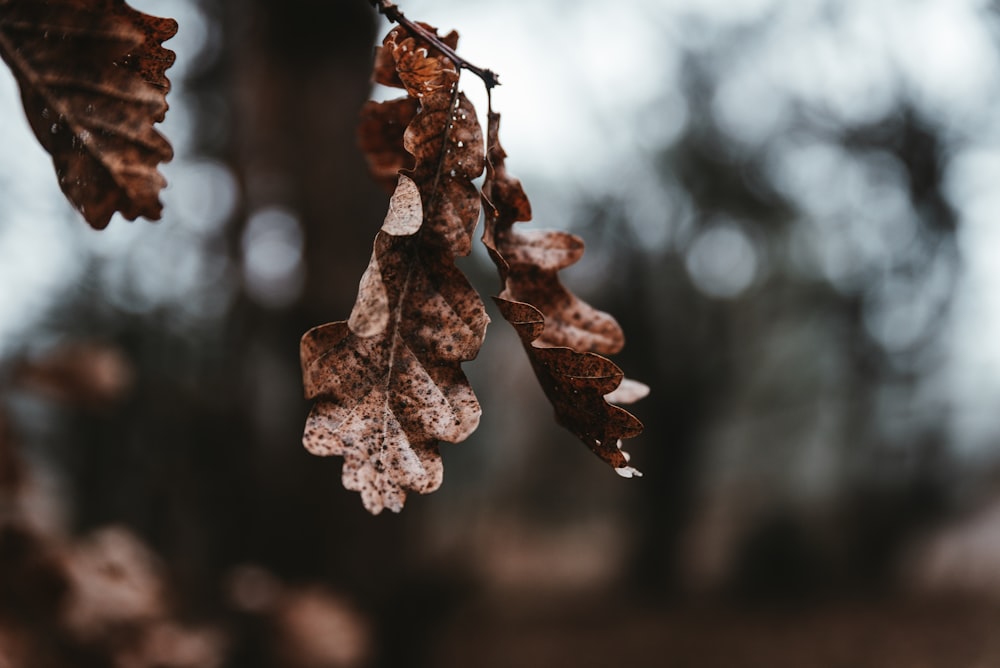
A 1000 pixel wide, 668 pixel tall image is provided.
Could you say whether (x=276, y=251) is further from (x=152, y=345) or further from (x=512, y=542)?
(x=512, y=542)

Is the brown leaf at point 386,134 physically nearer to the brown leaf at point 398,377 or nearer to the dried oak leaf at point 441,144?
the dried oak leaf at point 441,144

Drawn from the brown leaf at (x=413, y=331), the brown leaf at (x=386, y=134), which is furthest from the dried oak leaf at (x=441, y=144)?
the brown leaf at (x=386, y=134)

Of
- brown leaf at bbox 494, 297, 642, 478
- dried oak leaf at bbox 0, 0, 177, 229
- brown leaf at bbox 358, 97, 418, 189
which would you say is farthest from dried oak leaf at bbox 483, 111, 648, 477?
dried oak leaf at bbox 0, 0, 177, 229

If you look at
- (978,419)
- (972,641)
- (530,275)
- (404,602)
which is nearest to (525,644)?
(972,641)

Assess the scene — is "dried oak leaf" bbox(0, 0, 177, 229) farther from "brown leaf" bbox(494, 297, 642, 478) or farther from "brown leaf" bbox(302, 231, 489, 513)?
"brown leaf" bbox(494, 297, 642, 478)

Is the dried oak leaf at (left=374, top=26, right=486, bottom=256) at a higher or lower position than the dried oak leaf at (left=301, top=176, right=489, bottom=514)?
higher

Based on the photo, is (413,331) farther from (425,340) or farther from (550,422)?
(550,422)

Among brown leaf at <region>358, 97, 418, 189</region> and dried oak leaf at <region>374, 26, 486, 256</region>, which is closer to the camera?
dried oak leaf at <region>374, 26, 486, 256</region>
